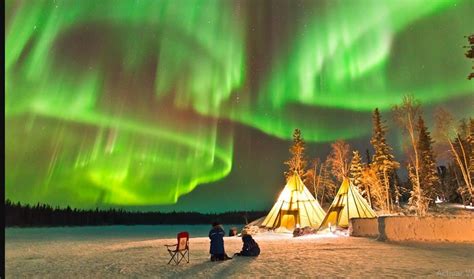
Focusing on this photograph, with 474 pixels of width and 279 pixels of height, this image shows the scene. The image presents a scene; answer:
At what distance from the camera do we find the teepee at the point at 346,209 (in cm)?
3173

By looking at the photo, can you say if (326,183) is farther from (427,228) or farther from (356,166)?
(427,228)

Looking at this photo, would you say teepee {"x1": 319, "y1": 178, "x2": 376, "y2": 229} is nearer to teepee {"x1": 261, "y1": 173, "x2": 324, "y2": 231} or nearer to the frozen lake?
teepee {"x1": 261, "y1": 173, "x2": 324, "y2": 231}

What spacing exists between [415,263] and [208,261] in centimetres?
614

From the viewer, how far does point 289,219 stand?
114ft

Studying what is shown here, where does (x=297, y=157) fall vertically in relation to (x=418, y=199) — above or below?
above

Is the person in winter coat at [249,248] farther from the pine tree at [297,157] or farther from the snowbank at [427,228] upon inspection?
the pine tree at [297,157]

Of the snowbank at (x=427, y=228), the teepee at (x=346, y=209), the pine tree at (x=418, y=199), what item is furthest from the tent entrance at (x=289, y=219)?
the snowbank at (x=427, y=228)

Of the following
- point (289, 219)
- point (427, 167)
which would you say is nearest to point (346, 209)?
point (289, 219)

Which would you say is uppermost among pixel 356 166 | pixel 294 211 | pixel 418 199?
pixel 356 166

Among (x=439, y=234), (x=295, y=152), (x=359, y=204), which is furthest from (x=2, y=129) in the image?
(x=295, y=152)

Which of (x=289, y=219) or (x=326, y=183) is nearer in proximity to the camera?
(x=289, y=219)

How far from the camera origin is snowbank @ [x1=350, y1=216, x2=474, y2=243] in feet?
62.6

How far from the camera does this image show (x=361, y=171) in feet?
167

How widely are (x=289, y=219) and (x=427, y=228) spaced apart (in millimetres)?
15727
